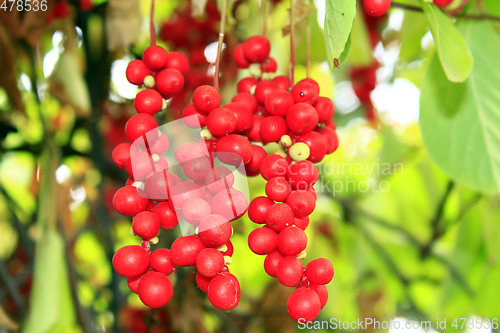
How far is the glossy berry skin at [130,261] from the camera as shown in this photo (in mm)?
274

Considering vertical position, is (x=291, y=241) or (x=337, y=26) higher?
(x=337, y=26)

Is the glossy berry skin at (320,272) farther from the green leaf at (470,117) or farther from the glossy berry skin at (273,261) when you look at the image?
the green leaf at (470,117)

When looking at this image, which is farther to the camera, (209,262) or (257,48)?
(257,48)

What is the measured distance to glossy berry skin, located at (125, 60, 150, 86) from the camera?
0.33m

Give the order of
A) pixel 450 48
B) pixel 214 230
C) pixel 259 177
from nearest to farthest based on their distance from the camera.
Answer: pixel 214 230 → pixel 450 48 → pixel 259 177

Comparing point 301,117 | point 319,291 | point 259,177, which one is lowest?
point 259,177

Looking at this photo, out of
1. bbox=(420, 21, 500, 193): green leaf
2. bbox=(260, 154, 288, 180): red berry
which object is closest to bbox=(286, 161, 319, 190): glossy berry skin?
bbox=(260, 154, 288, 180): red berry

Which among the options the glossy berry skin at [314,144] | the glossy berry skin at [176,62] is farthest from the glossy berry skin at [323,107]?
the glossy berry skin at [176,62]

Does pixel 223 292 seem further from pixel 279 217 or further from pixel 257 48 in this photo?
pixel 257 48

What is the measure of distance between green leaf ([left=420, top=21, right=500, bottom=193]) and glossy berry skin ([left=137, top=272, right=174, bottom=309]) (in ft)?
1.15

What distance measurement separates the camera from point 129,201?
29cm

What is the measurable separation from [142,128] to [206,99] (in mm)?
59

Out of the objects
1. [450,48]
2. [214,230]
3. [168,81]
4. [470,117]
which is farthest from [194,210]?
[470,117]

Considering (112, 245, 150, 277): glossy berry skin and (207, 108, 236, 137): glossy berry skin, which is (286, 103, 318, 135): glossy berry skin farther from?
(112, 245, 150, 277): glossy berry skin
